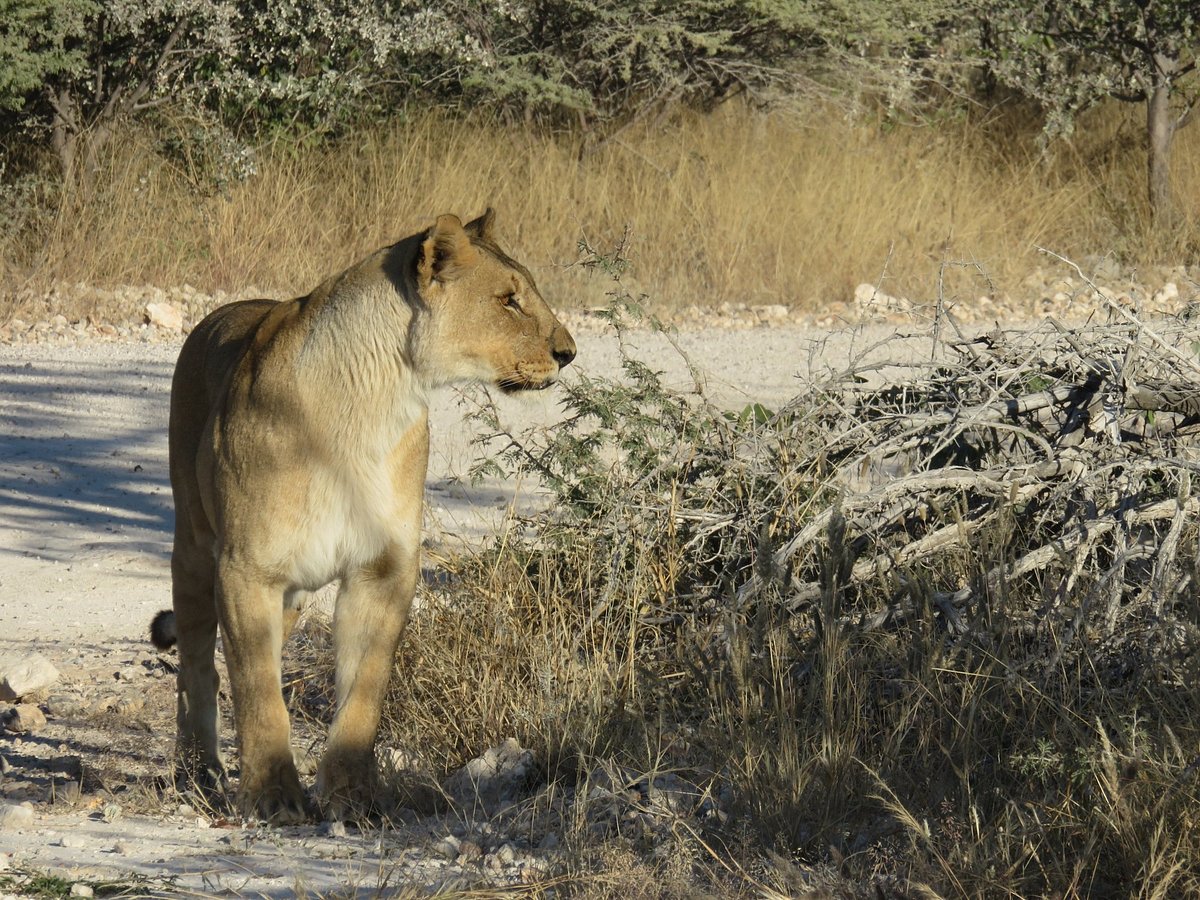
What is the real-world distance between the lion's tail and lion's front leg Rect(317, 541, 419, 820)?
0.88m

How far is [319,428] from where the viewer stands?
160 inches

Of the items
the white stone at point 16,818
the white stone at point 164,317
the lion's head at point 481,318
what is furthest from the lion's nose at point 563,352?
the white stone at point 164,317

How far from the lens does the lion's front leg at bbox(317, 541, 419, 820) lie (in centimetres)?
403

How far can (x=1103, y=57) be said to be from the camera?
48.5 ft

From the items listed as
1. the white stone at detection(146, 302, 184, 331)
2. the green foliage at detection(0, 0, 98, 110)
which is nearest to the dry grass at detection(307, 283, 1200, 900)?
the white stone at detection(146, 302, 184, 331)

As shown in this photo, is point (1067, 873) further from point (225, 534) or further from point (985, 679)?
point (225, 534)

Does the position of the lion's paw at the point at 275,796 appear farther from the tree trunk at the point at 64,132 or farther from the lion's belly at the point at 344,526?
the tree trunk at the point at 64,132

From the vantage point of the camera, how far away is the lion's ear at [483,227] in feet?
14.5

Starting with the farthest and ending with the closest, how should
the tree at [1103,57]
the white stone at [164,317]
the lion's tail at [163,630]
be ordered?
the tree at [1103,57] < the white stone at [164,317] < the lion's tail at [163,630]

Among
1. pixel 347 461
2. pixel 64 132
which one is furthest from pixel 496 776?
pixel 64 132

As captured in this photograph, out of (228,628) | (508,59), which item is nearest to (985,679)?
(228,628)

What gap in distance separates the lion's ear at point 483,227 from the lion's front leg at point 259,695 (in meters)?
1.11

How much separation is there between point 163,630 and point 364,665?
997 millimetres

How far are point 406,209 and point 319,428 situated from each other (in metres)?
8.93
